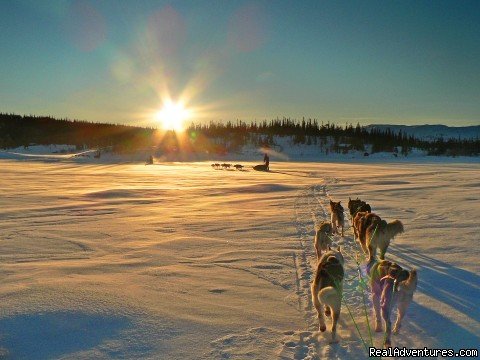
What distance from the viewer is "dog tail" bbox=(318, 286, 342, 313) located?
11.5 feet

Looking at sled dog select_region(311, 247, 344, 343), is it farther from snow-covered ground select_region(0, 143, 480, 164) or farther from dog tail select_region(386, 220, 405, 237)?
snow-covered ground select_region(0, 143, 480, 164)

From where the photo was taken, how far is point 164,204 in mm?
11641

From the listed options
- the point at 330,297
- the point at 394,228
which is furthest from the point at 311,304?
the point at 394,228

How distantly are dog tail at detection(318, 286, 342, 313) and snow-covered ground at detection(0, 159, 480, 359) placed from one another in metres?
0.40

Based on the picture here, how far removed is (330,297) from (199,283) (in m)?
2.09

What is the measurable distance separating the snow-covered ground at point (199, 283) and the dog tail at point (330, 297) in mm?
398

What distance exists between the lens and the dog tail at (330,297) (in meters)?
3.50

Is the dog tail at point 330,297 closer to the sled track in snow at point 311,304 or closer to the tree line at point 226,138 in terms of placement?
the sled track in snow at point 311,304

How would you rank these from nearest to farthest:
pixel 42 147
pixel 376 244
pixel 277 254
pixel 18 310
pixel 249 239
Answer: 1. pixel 18 310
2. pixel 376 244
3. pixel 277 254
4. pixel 249 239
5. pixel 42 147

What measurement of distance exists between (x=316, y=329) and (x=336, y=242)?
3.80 metres

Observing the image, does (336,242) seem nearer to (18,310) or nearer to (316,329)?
(316,329)

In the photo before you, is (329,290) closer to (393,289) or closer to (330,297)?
(330,297)

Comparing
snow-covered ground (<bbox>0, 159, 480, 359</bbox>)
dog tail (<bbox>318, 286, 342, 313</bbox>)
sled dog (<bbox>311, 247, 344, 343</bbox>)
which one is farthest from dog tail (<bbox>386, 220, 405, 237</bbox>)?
dog tail (<bbox>318, 286, 342, 313</bbox>)

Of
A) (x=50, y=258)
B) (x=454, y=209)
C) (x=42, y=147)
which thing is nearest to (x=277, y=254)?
(x=50, y=258)
